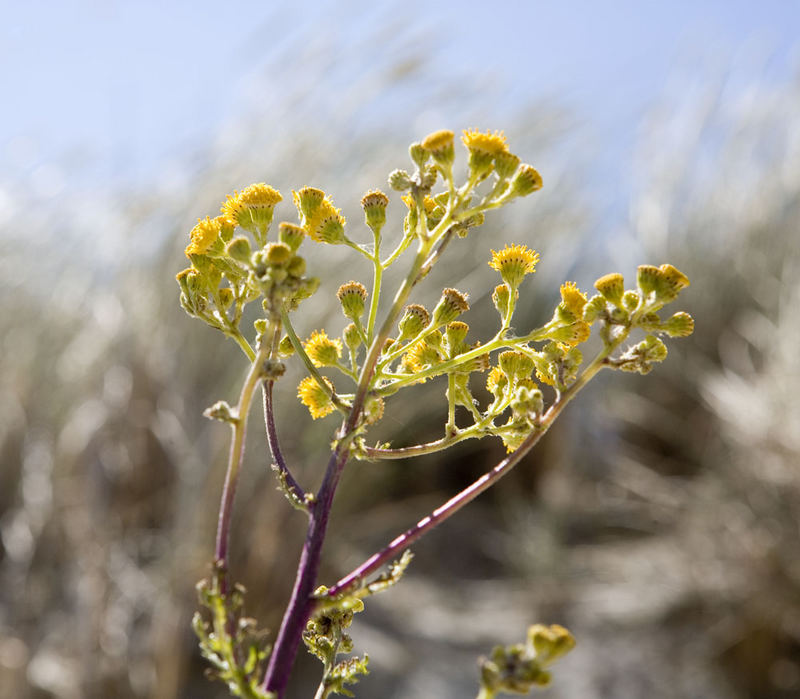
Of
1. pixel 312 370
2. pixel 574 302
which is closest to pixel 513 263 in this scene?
pixel 574 302

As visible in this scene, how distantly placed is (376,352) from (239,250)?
0.30 feet

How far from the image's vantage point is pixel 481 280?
288 centimetres

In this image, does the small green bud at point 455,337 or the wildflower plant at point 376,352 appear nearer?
the wildflower plant at point 376,352

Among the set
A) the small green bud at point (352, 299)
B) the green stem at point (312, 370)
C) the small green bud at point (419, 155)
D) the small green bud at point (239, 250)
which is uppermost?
the small green bud at point (419, 155)

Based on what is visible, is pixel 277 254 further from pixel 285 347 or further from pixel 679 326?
pixel 679 326

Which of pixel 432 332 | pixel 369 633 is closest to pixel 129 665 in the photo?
pixel 369 633

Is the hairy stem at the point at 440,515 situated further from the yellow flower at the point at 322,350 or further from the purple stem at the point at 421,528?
the yellow flower at the point at 322,350

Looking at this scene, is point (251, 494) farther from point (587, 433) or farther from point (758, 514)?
point (587, 433)

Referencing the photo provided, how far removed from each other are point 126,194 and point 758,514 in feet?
8.26

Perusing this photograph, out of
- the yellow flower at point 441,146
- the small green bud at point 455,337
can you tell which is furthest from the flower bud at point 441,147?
the small green bud at point 455,337

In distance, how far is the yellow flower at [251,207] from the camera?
1.56ft

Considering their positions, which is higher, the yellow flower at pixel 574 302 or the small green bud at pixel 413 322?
the yellow flower at pixel 574 302

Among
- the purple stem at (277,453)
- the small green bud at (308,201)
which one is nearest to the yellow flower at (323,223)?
the small green bud at (308,201)

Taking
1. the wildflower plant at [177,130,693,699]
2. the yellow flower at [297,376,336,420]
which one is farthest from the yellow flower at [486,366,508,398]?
the yellow flower at [297,376,336,420]
